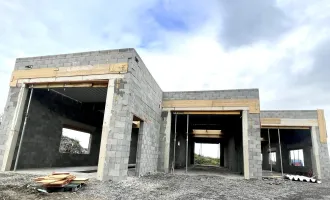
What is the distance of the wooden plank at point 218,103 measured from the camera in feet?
33.4

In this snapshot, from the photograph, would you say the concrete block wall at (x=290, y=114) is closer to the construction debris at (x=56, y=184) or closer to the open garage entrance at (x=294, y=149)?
the open garage entrance at (x=294, y=149)

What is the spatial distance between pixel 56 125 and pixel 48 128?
499 millimetres

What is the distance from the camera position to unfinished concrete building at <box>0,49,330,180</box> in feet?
23.4

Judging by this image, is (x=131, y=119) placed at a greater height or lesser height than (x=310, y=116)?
lesser

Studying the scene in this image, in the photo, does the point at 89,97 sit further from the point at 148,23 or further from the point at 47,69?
the point at 148,23

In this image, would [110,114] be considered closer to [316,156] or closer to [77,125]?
[77,125]

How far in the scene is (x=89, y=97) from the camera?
35.5 feet

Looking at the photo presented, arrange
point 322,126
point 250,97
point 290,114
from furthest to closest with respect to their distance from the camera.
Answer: point 290,114, point 322,126, point 250,97

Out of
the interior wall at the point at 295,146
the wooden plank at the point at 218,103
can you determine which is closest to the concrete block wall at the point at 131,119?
the wooden plank at the point at 218,103

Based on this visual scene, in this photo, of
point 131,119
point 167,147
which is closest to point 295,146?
point 167,147

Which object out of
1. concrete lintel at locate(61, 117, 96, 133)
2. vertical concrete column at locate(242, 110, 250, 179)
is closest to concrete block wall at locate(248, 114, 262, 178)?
vertical concrete column at locate(242, 110, 250, 179)

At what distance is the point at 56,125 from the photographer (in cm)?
1035

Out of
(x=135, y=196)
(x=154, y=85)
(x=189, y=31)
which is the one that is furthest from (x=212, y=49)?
(x=135, y=196)

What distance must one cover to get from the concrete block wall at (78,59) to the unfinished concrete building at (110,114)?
0.12ft
